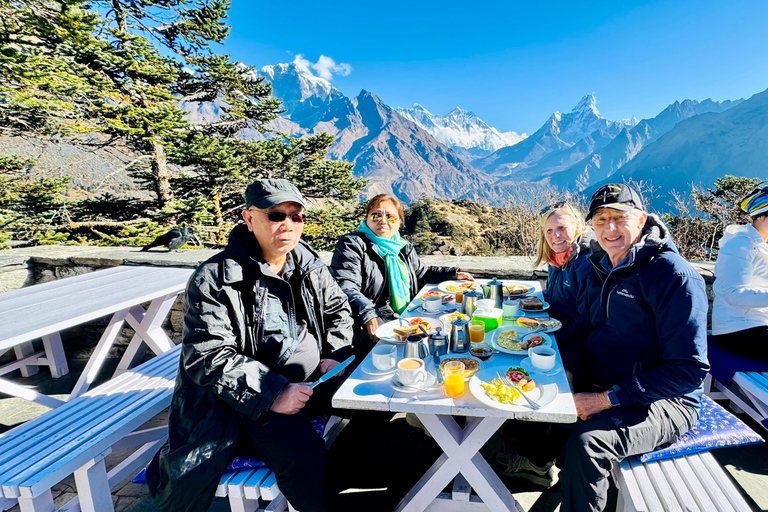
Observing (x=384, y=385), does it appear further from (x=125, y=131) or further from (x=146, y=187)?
(x=146, y=187)

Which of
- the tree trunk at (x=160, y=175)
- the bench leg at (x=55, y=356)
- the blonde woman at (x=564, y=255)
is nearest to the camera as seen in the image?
the blonde woman at (x=564, y=255)

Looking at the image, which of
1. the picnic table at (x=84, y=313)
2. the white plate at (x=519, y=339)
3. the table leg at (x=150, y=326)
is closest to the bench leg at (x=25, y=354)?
the picnic table at (x=84, y=313)

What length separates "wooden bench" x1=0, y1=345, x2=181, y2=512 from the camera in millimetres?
1518

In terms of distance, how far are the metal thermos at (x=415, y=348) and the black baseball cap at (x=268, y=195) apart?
92 centimetres

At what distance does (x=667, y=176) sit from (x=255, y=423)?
164077mm

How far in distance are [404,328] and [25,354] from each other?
12.6 ft

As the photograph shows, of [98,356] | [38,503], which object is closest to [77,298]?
[98,356]

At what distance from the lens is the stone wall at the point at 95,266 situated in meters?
3.67

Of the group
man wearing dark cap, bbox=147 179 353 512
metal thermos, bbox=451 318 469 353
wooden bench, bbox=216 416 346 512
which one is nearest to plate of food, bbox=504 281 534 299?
metal thermos, bbox=451 318 469 353

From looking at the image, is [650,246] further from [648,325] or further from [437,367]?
[437,367]

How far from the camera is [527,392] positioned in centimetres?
150

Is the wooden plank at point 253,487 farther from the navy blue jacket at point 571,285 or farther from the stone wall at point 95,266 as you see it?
the stone wall at point 95,266

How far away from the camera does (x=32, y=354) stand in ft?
11.5

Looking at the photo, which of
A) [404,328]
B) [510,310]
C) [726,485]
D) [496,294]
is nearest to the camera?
[726,485]
